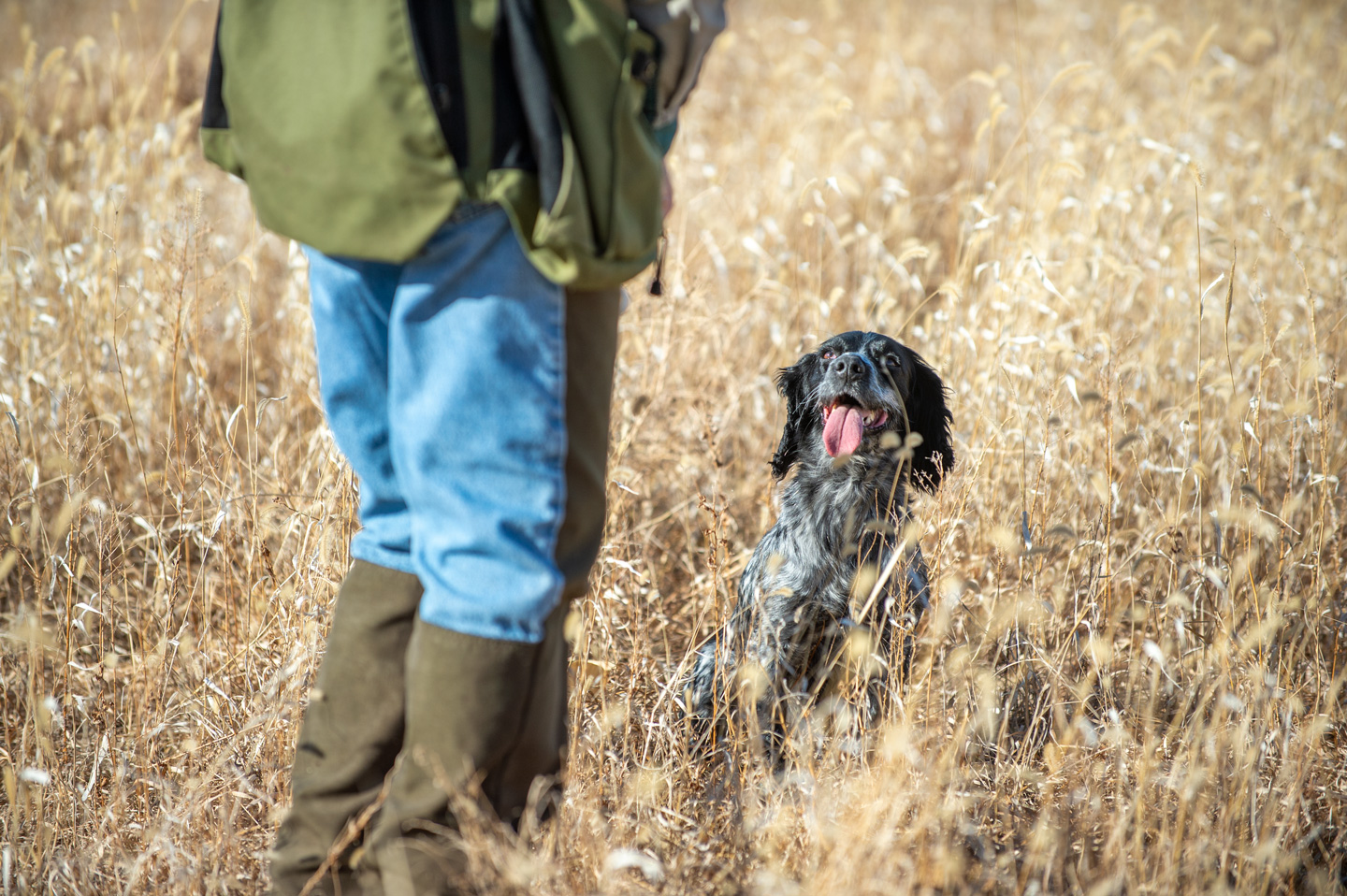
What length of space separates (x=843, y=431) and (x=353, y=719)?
60.6 inches

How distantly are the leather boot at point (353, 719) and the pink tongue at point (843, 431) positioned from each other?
142cm

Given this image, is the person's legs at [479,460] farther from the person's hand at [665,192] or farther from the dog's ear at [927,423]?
the dog's ear at [927,423]

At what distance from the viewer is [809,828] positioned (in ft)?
5.95

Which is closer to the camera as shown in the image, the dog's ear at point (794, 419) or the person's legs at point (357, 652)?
the person's legs at point (357, 652)

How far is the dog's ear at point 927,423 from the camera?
291cm

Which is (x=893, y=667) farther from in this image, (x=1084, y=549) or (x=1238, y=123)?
(x=1238, y=123)

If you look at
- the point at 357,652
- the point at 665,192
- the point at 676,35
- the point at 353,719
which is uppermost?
the point at 676,35

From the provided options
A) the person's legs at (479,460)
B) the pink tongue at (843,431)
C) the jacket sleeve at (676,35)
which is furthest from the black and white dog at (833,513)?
the jacket sleeve at (676,35)

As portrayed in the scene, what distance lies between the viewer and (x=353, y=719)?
5.37 ft

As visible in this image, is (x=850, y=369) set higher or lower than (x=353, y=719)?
higher

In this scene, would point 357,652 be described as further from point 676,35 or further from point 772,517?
point 772,517

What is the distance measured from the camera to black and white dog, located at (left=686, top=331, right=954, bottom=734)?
2.58 meters

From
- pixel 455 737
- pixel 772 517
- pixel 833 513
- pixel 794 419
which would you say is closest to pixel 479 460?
pixel 455 737

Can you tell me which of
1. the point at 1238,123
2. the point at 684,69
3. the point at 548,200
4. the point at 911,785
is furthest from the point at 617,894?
the point at 1238,123
